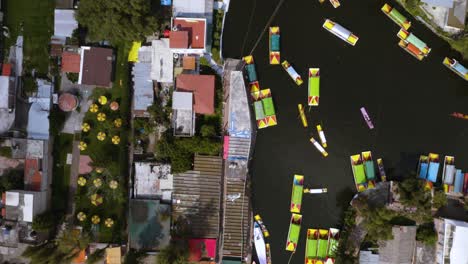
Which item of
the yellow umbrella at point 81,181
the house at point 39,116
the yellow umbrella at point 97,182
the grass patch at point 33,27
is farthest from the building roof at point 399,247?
the grass patch at point 33,27

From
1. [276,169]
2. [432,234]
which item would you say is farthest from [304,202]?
[432,234]

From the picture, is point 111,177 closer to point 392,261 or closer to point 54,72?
point 54,72

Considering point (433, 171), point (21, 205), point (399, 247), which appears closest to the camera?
point (21, 205)

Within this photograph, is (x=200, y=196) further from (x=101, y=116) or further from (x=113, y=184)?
(x=101, y=116)

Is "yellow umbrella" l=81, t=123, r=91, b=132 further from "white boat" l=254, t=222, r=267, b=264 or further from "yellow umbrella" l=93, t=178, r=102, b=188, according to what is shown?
"white boat" l=254, t=222, r=267, b=264

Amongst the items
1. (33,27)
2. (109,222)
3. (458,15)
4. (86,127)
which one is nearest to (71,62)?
(33,27)

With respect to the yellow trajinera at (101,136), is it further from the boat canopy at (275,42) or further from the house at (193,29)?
the boat canopy at (275,42)
